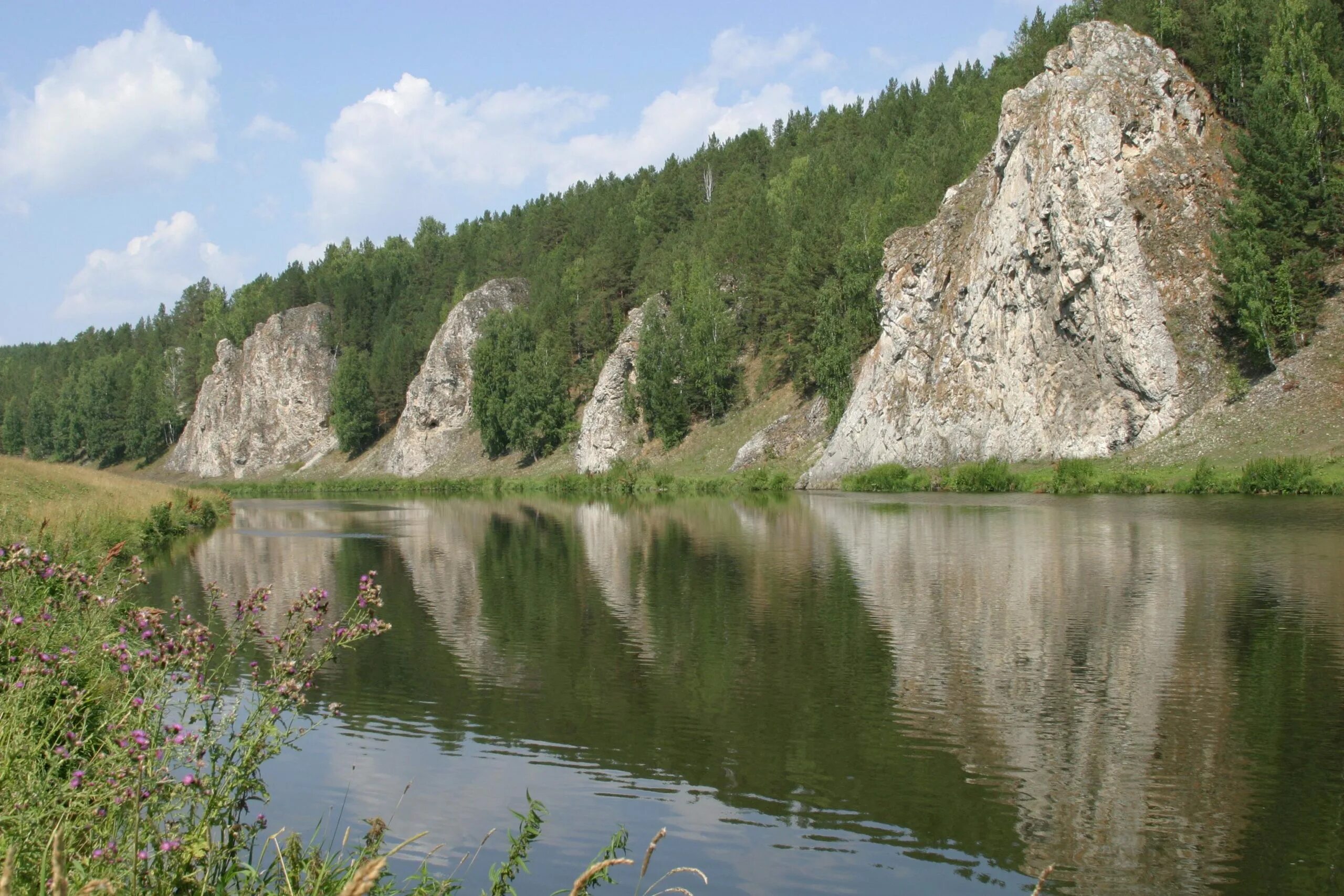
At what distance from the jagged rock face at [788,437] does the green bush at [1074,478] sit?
80.7 ft

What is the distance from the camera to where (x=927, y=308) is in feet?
234

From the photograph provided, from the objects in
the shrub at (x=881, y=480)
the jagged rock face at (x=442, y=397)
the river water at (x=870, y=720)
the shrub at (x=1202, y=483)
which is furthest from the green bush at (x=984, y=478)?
the jagged rock face at (x=442, y=397)

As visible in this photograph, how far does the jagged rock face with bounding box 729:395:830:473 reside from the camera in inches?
3110

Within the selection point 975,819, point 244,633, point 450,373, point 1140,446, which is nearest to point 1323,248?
point 1140,446

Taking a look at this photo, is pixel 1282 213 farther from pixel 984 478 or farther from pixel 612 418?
pixel 612 418

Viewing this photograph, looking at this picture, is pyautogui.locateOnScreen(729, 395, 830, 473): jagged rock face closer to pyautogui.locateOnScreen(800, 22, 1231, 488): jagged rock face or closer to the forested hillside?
the forested hillside

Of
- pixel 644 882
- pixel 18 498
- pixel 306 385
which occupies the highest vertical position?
pixel 306 385

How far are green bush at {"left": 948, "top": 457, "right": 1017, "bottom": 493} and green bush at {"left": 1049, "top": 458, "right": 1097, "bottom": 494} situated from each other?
10.5 feet

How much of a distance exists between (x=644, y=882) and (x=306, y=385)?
467 ft

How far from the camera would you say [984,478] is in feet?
194

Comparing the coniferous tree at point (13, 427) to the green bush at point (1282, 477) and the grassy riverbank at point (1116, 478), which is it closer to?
the grassy riverbank at point (1116, 478)

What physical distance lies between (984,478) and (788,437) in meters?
23.6

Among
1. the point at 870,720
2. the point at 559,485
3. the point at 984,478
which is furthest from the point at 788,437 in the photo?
the point at 870,720

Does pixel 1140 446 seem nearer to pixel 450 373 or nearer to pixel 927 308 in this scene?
pixel 927 308
